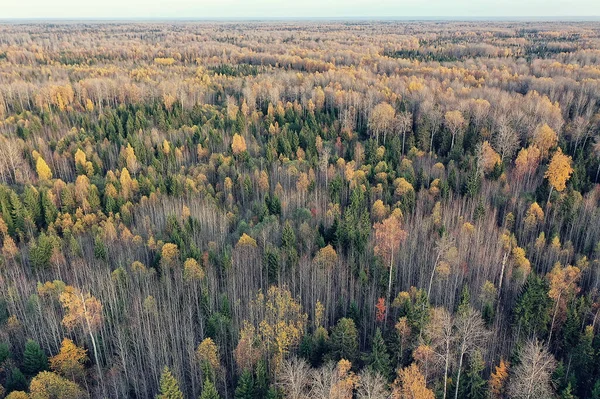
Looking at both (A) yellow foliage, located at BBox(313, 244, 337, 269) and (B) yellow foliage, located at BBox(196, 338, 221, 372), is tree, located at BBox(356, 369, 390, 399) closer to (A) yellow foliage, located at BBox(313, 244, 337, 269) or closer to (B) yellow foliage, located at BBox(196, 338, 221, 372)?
(B) yellow foliage, located at BBox(196, 338, 221, 372)

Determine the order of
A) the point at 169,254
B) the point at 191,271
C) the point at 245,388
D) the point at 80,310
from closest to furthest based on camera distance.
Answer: the point at 245,388 < the point at 80,310 < the point at 191,271 < the point at 169,254

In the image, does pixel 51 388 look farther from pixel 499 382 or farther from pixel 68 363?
pixel 499 382

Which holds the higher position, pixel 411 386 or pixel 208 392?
pixel 208 392

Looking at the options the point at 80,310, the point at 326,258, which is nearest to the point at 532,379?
the point at 326,258

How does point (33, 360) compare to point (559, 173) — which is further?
point (559, 173)

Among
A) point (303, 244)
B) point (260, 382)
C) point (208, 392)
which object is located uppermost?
point (208, 392)

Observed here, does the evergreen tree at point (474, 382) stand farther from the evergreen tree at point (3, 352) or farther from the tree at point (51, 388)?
the evergreen tree at point (3, 352)

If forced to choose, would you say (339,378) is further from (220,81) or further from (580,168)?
(220,81)

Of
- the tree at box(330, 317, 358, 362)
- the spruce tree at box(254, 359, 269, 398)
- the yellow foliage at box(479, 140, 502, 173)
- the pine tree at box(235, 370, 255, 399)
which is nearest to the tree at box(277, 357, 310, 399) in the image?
the spruce tree at box(254, 359, 269, 398)
